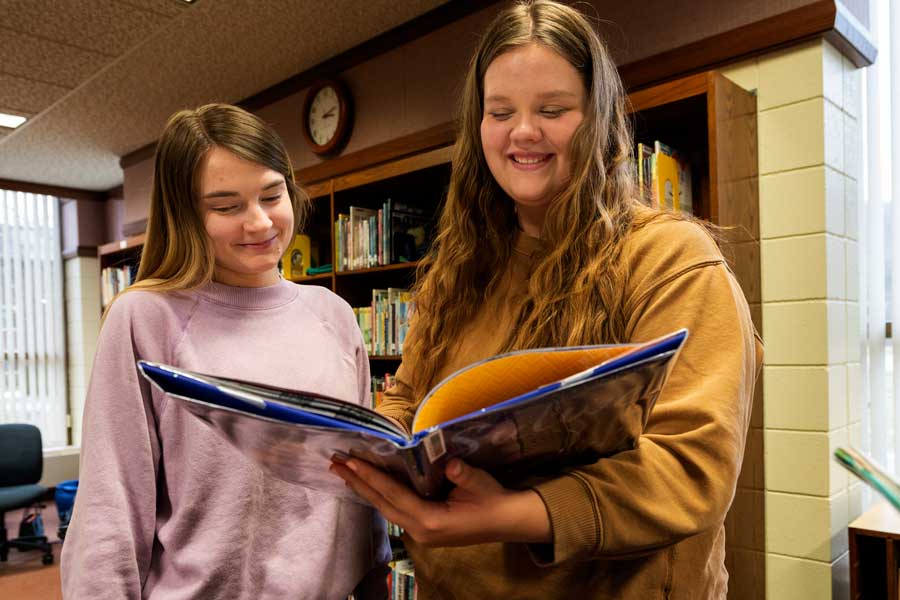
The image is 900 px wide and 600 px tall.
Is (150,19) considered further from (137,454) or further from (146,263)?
(137,454)

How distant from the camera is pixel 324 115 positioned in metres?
3.91

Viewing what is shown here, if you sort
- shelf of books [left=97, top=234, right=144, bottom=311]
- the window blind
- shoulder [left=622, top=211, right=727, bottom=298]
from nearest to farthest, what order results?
shoulder [left=622, top=211, right=727, bottom=298] < shelf of books [left=97, top=234, right=144, bottom=311] < the window blind

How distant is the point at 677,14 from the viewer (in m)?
2.44

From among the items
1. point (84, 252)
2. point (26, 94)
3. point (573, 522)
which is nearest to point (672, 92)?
point (573, 522)

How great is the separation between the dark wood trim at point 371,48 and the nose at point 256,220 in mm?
2190

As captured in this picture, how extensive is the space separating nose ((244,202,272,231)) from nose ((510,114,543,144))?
1.64ft

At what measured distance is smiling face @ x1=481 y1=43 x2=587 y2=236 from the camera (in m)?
0.89

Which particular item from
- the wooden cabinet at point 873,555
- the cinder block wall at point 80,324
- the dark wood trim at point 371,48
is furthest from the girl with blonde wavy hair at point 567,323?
the cinder block wall at point 80,324

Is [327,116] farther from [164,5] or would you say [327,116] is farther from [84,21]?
[84,21]

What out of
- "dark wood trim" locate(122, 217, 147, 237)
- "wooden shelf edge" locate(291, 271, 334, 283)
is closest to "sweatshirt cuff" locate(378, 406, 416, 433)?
"wooden shelf edge" locate(291, 271, 334, 283)

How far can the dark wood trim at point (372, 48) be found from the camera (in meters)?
3.15

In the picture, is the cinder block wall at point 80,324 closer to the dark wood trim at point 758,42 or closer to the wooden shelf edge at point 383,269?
the wooden shelf edge at point 383,269

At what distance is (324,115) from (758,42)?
96.7 inches

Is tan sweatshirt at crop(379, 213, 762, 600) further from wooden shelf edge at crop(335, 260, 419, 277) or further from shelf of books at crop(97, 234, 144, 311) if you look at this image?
shelf of books at crop(97, 234, 144, 311)
